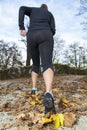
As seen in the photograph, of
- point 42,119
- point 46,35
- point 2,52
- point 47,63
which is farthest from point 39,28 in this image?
→ point 2,52

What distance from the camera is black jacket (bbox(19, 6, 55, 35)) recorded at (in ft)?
20.6

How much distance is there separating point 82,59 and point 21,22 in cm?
4753

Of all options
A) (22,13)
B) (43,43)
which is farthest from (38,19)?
(43,43)

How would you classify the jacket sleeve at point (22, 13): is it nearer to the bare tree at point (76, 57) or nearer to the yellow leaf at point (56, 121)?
the yellow leaf at point (56, 121)

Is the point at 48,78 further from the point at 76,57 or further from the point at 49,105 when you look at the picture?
the point at 76,57

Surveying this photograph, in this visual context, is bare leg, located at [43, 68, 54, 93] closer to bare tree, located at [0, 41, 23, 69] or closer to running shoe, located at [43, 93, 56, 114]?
running shoe, located at [43, 93, 56, 114]

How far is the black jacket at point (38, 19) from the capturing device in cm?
627

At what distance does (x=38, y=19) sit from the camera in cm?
634

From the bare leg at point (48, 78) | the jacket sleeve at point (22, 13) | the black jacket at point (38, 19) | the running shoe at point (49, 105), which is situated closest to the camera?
the running shoe at point (49, 105)

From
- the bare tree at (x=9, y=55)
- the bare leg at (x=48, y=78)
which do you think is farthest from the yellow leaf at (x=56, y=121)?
the bare tree at (x=9, y=55)

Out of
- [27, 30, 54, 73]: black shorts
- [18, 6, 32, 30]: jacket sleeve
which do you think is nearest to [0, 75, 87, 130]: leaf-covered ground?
[27, 30, 54, 73]: black shorts

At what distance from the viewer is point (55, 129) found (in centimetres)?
498

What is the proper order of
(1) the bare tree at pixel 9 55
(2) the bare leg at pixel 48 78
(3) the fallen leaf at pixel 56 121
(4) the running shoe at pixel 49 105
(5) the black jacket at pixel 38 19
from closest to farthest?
1. (3) the fallen leaf at pixel 56 121
2. (4) the running shoe at pixel 49 105
3. (2) the bare leg at pixel 48 78
4. (5) the black jacket at pixel 38 19
5. (1) the bare tree at pixel 9 55

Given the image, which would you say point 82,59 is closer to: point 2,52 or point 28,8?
point 2,52
